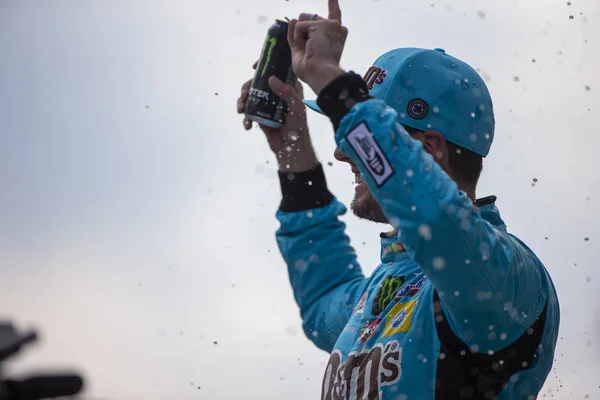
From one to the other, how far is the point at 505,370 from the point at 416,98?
1.21 meters

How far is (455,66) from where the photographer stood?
369cm

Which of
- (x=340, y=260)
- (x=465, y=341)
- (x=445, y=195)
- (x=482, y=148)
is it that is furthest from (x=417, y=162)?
(x=340, y=260)

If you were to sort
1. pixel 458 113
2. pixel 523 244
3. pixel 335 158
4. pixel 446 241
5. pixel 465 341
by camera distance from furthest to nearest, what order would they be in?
1. pixel 335 158
2. pixel 458 113
3. pixel 523 244
4. pixel 465 341
5. pixel 446 241

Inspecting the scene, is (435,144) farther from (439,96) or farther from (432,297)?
(432,297)

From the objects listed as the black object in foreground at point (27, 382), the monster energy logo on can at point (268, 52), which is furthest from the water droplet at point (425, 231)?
the black object in foreground at point (27, 382)

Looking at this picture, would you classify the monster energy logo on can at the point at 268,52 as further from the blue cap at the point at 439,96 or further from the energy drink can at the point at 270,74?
the blue cap at the point at 439,96

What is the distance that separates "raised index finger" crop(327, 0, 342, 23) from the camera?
10.9ft

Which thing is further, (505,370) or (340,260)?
(340,260)

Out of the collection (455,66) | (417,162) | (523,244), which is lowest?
(523,244)

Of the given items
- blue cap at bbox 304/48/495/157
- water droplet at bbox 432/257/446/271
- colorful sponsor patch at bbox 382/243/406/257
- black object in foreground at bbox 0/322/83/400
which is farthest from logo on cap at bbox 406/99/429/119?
black object in foreground at bbox 0/322/83/400

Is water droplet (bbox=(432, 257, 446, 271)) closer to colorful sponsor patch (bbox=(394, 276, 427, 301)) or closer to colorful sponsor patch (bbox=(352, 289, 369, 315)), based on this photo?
colorful sponsor patch (bbox=(394, 276, 427, 301))

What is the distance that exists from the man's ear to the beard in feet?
1.16

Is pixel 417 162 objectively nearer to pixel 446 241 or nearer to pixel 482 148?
pixel 446 241

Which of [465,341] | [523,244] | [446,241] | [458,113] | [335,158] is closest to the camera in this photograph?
[446,241]
